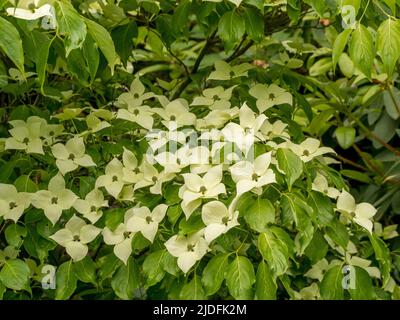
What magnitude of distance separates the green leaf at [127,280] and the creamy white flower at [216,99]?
400 millimetres

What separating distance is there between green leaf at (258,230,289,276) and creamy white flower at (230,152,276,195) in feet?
0.29

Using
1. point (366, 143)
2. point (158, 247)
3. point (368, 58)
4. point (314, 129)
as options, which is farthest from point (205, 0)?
point (366, 143)

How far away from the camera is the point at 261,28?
1.57 metres

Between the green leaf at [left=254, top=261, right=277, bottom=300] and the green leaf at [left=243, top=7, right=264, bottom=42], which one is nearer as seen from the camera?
the green leaf at [left=254, top=261, right=277, bottom=300]

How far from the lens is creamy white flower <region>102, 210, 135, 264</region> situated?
1454 mm

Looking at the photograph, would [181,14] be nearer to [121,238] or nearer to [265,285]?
[121,238]

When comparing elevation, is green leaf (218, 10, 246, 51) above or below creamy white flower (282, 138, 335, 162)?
above

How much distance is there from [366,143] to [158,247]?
1.55 metres

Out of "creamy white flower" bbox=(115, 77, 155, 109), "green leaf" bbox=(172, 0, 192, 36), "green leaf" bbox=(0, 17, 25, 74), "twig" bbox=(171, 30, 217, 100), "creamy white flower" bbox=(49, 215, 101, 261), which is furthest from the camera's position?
"twig" bbox=(171, 30, 217, 100)

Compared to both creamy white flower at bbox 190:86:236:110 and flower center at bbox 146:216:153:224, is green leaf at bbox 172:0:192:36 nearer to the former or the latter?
creamy white flower at bbox 190:86:236:110

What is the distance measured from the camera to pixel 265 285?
1.33m

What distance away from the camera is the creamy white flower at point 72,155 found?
5.11ft

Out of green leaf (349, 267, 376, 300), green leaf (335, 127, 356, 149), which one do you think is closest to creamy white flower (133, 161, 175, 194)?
green leaf (349, 267, 376, 300)
